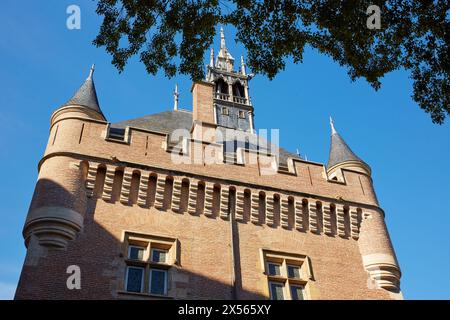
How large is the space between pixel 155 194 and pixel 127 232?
1.45 m

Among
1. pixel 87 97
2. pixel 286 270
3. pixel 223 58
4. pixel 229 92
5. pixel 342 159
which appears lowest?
pixel 286 270

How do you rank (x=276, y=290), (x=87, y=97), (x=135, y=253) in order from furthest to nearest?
1. (x=87, y=97)
2. (x=276, y=290)
3. (x=135, y=253)

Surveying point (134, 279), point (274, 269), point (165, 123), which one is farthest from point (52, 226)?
point (165, 123)

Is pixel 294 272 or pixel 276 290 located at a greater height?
pixel 294 272

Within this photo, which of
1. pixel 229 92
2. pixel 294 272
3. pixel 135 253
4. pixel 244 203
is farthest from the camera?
pixel 229 92

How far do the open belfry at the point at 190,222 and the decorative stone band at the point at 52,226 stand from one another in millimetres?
25

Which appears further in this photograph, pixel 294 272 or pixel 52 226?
pixel 294 272

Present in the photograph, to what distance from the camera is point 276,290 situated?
13.0 metres

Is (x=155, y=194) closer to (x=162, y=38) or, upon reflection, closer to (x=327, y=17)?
(x=162, y=38)

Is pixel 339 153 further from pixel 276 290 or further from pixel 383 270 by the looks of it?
pixel 276 290

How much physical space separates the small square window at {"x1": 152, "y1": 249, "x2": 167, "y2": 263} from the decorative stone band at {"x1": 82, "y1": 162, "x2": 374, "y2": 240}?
1217 millimetres

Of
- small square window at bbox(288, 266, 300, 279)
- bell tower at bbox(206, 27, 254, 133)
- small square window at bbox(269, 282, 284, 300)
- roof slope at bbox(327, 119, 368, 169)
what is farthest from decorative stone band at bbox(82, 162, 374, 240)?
bell tower at bbox(206, 27, 254, 133)

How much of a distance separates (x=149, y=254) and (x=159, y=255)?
282mm
